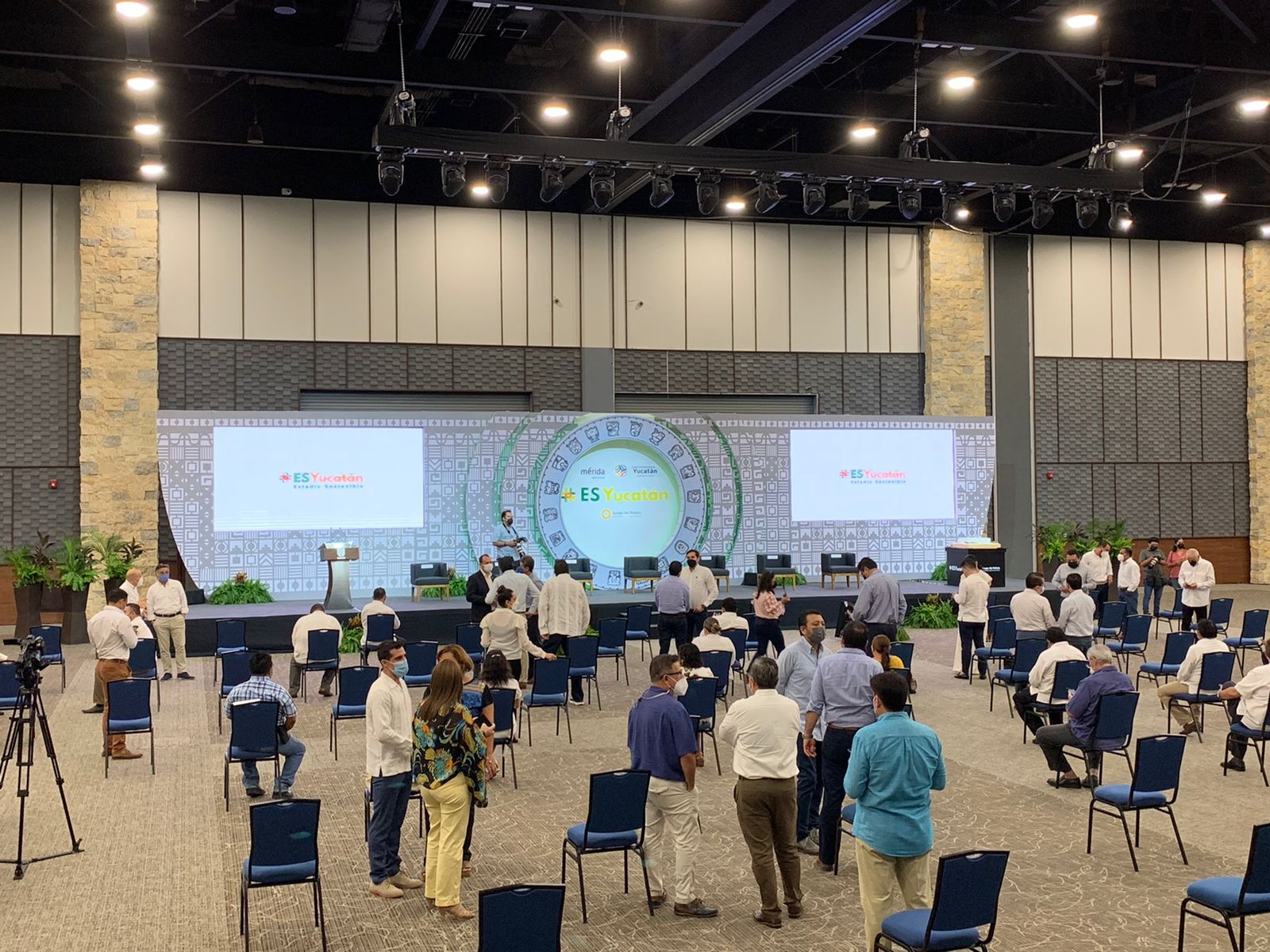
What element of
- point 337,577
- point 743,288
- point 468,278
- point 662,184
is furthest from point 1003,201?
point 337,577

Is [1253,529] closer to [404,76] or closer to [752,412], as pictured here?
[752,412]

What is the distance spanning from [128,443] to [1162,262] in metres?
19.2

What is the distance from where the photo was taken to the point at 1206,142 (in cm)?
1647

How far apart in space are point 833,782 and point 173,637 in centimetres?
892

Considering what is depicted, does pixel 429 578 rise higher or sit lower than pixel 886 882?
higher

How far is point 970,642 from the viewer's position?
41.9ft

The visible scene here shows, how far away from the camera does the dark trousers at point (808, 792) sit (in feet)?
22.5

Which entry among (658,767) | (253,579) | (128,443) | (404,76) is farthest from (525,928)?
(128,443)

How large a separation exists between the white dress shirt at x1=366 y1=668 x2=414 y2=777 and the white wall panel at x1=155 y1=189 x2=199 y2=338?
1361cm

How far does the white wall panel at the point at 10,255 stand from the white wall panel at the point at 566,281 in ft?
26.8

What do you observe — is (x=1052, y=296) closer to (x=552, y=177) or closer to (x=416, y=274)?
(x=416, y=274)

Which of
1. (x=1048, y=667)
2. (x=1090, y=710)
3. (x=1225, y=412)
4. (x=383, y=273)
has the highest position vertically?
(x=383, y=273)

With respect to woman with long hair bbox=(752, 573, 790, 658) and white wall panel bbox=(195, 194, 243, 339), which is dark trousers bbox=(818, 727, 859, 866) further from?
white wall panel bbox=(195, 194, 243, 339)

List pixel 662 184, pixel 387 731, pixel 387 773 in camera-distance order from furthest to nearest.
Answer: pixel 662 184, pixel 387 773, pixel 387 731
